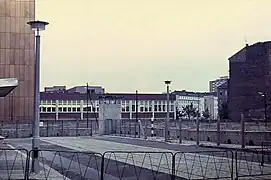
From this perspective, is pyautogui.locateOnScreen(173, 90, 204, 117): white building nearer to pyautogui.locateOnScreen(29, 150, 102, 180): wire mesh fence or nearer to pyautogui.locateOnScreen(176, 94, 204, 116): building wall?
pyautogui.locateOnScreen(176, 94, 204, 116): building wall

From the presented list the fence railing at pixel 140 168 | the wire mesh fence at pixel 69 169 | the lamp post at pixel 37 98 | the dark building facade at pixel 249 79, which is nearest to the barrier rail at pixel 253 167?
the fence railing at pixel 140 168

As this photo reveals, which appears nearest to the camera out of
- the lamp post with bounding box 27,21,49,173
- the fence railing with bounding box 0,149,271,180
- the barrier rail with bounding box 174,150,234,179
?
the fence railing with bounding box 0,149,271,180

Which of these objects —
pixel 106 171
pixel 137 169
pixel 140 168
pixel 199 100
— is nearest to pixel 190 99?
pixel 199 100

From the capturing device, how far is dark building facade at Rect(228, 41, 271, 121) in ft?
290

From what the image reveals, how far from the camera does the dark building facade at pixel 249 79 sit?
88.3 m

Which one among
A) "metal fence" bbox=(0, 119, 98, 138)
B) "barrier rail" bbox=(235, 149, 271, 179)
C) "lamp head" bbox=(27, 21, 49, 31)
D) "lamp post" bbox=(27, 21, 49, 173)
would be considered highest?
"lamp head" bbox=(27, 21, 49, 31)

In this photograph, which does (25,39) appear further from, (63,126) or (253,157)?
(253,157)

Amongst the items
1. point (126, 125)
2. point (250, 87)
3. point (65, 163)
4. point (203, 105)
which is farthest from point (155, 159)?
point (203, 105)

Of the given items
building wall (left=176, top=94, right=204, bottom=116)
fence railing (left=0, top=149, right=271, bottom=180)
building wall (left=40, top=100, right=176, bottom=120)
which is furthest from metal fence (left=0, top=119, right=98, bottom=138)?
building wall (left=176, top=94, right=204, bottom=116)

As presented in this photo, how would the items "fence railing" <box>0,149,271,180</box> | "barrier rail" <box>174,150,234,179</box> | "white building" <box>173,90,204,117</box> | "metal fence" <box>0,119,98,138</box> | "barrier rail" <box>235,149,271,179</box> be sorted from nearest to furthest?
"fence railing" <box>0,149,271,180</box> → "barrier rail" <box>174,150,234,179</box> → "barrier rail" <box>235,149,271,179</box> → "metal fence" <box>0,119,98,138</box> → "white building" <box>173,90,204,117</box>

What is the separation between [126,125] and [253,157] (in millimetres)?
25780

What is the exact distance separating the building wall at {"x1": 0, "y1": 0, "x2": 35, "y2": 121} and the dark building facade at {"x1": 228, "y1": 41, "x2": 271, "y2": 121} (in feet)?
136

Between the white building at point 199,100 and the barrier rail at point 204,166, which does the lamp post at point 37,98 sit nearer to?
the barrier rail at point 204,166

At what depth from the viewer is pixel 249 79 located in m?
92.0
